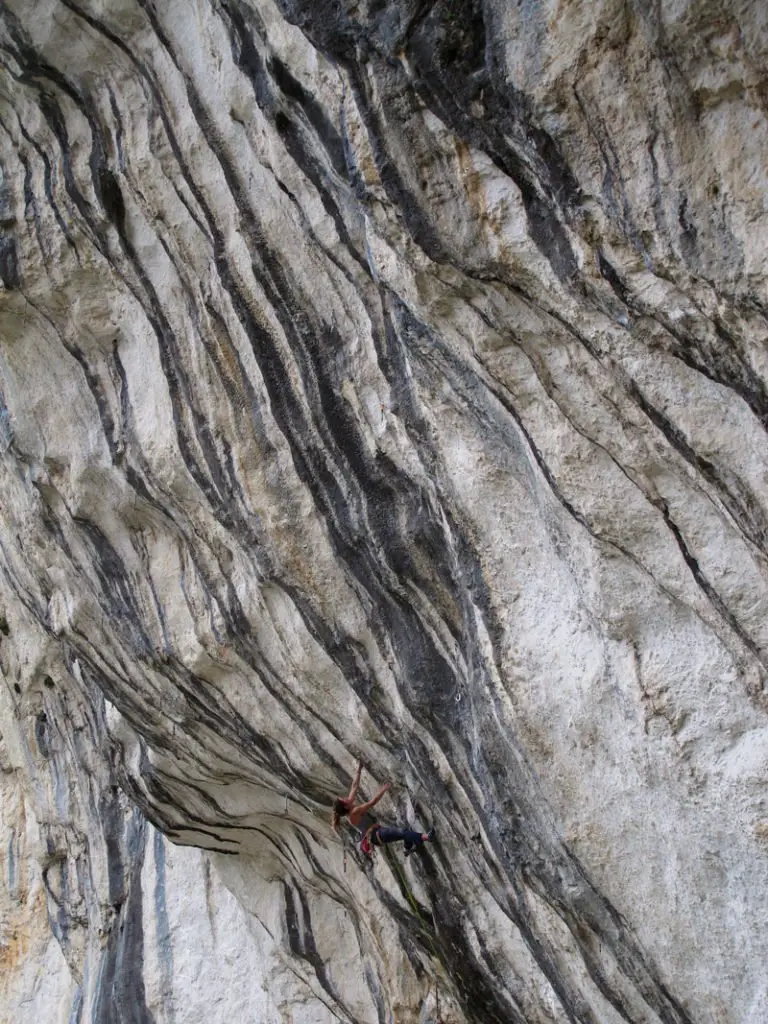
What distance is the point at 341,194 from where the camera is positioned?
16.1 ft

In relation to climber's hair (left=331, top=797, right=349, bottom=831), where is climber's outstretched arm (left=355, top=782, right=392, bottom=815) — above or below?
below

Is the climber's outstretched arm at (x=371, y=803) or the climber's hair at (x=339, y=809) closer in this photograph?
the climber's outstretched arm at (x=371, y=803)

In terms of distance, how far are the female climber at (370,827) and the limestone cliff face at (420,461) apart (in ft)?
0.36

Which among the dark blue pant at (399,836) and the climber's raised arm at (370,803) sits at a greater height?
the climber's raised arm at (370,803)

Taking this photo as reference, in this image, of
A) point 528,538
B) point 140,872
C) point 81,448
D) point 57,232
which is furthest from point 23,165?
point 140,872

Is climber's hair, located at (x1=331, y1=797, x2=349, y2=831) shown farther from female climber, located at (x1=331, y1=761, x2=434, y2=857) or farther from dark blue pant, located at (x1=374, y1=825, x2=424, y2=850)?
dark blue pant, located at (x1=374, y1=825, x2=424, y2=850)

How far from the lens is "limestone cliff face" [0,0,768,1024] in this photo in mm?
3812

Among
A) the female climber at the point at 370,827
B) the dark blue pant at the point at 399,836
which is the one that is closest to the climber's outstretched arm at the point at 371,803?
the female climber at the point at 370,827

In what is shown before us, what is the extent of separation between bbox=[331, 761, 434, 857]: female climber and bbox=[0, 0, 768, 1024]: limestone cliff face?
11cm

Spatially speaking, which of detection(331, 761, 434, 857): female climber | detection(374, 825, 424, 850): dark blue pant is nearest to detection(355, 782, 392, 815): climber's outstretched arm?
detection(331, 761, 434, 857): female climber

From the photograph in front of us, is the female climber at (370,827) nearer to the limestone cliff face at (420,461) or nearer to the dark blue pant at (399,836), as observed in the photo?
the dark blue pant at (399,836)

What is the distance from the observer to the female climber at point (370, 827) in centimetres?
583

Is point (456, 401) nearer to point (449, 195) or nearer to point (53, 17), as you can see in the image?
point (449, 195)

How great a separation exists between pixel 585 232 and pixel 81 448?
3814 millimetres
